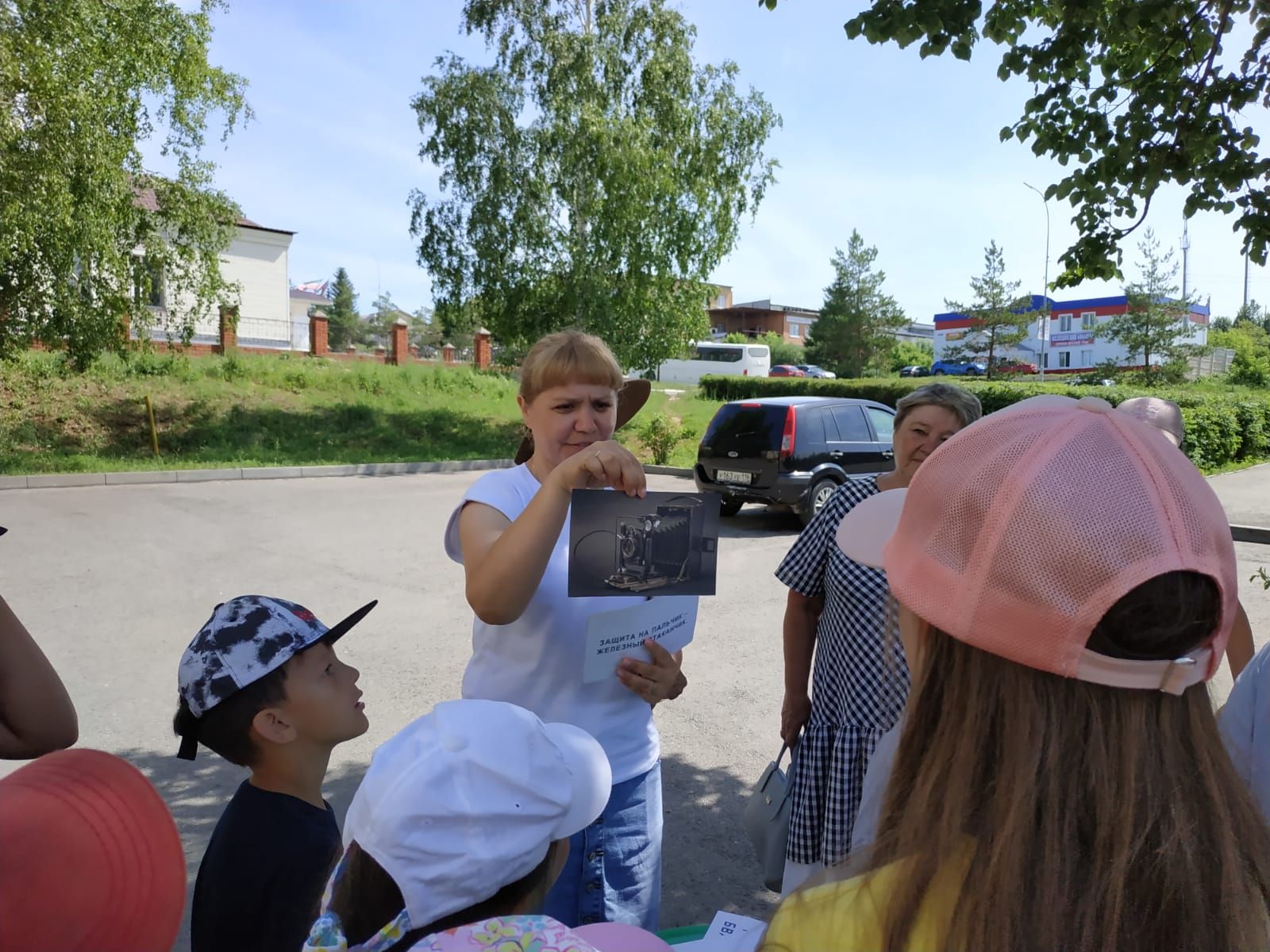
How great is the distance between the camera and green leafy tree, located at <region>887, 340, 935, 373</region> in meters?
60.0

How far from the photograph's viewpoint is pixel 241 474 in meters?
15.0

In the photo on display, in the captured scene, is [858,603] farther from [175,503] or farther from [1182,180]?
[175,503]

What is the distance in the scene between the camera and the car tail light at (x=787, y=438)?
1129cm

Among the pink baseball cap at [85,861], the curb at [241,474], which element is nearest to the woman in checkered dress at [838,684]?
the pink baseball cap at [85,861]

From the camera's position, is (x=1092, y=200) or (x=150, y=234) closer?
(x=1092, y=200)

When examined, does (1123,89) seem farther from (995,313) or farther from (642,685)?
(995,313)

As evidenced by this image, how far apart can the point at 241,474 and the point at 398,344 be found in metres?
15.5

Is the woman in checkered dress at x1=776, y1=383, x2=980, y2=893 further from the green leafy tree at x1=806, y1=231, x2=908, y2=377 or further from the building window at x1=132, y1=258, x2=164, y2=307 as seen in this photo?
the green leafy tree at x1=806, y1=231, x2=908, y2=377

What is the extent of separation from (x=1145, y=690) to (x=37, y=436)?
19.4 m

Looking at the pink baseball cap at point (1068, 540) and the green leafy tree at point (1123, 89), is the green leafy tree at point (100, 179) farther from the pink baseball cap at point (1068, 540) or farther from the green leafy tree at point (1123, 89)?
the pink baseball cap at point (1068, 540)

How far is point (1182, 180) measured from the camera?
172 inches

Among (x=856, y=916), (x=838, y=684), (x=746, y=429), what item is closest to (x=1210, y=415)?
(x=746, y=429)

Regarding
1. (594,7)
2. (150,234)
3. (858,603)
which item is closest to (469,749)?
(858,603)

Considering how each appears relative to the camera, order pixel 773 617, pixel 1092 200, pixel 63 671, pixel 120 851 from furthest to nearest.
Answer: pixel 773 617, pixel 63 671, pixel 1092 200, pixel 120 851
